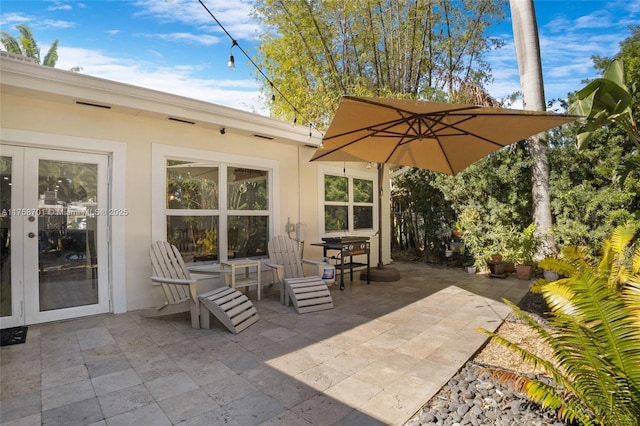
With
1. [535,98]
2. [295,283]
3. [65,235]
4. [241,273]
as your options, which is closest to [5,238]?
[65,235]

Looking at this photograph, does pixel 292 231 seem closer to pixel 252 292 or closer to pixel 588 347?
pixel 252 292

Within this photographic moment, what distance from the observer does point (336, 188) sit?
286 inches

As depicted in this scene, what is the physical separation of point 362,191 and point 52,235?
226 inches

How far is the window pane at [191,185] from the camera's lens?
487 cm

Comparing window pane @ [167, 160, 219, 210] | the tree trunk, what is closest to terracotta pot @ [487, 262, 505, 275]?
the tree trunk

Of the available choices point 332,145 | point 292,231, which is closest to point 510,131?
point 332,145

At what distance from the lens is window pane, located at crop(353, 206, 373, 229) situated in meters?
7.75

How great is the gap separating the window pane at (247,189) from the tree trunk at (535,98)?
5.42 m

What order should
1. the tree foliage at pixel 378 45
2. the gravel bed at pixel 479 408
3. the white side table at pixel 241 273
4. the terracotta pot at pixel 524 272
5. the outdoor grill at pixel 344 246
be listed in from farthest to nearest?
1. the tree foliage at pixel 378 45
2. the terracotta pot at pixel 524 272
3. the outdoor grill at pixel 344 246
4. the white side table at pixel 241 273
5. the gravel bed at pixel 479 408

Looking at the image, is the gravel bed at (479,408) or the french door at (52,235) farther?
the french door at (52,235)

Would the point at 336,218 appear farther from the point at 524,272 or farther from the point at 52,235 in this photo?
the point at 52,235

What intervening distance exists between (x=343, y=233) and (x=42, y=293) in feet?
16.6

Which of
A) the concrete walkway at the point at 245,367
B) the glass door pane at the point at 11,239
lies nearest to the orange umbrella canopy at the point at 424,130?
the concrete walkway at the point at 245,367

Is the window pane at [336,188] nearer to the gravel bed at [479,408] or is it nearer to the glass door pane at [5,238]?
the glass door pane at [5,238]
